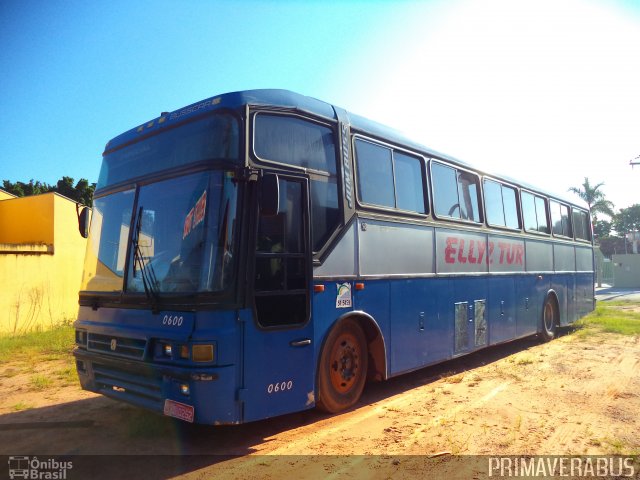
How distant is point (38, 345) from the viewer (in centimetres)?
1088

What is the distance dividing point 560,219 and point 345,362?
981cm

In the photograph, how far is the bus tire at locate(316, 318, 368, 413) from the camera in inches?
214

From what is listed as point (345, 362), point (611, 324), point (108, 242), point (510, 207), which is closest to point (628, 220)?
point (611, 324)

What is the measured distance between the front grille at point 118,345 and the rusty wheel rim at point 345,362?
2.06m

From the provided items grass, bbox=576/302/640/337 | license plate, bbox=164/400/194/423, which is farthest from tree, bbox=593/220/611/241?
license plate, bbox=164/400/194/423

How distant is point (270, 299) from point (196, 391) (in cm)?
109

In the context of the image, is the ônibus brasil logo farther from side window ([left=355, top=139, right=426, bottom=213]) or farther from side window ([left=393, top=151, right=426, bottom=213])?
side window ([left=393, top=151, right=426, bottom=213])

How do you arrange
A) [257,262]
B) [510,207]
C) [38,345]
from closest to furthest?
[257,262] < [510,207] < [38,345]

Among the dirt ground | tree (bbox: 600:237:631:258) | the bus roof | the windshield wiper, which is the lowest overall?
the dirt ground

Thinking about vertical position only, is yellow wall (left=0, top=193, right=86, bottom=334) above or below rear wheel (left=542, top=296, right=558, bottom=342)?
above

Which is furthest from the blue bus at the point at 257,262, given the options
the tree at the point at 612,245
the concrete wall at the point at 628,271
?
the tree at the point at 612,245

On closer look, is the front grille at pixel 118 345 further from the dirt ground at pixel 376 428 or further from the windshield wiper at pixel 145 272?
the dirt ground at pixel 376 428

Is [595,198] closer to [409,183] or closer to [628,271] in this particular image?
[628,271]

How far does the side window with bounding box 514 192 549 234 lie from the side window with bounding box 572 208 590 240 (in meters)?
2.82
